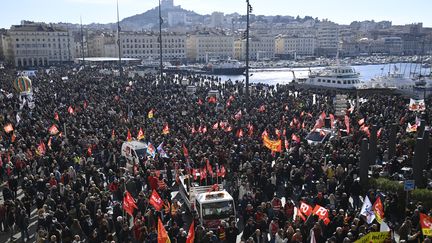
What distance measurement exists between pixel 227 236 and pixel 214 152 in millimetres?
7552

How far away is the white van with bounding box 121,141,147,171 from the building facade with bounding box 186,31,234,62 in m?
120

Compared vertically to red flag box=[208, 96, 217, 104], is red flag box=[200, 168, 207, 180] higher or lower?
lower

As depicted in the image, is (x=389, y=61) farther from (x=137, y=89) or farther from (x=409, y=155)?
(x=409, y=155)

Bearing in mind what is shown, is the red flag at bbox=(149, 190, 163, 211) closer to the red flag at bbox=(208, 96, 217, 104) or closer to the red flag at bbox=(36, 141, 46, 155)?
the red flag at bbox=(36, 141, 46, 155)

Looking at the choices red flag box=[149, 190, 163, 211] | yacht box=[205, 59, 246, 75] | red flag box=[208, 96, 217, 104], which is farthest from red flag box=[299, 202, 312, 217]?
yacht box=[205, 59, 246, 75]

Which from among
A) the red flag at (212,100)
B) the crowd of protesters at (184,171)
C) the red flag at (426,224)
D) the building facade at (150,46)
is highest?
the building facade at (150,46)

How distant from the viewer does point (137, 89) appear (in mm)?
41219

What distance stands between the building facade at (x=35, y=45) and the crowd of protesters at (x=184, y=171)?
93.8 metres

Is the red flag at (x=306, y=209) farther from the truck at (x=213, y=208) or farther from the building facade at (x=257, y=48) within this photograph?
the building facade at (x=257, y=48)

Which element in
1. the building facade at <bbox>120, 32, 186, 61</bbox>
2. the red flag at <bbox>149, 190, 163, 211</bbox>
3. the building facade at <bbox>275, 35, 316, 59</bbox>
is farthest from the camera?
the building facade at <bbox>275, 35, 316, 59</bbox>

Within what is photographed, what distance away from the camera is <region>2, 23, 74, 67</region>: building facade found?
117 metres

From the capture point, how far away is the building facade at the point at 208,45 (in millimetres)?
139500

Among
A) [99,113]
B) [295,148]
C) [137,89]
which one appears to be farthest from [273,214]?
[137,89]

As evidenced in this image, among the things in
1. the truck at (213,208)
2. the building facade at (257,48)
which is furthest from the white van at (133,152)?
the building facade at (257,48)
